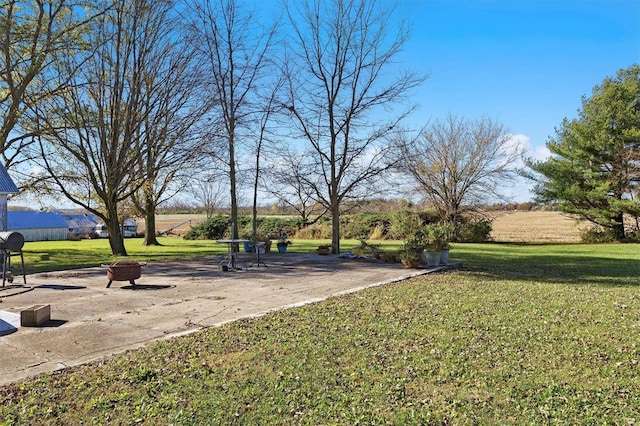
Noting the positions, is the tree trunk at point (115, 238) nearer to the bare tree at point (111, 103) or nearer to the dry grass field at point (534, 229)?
the bare tree at point (111, 103)

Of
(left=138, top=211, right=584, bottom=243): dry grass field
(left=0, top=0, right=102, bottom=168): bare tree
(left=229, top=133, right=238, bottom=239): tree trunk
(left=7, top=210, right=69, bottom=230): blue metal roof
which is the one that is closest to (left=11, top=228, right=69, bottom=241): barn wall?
(left=7, top=210, right=69, bottom=230): blue metal roof

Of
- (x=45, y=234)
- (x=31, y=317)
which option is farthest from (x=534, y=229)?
(x=45, y=234)

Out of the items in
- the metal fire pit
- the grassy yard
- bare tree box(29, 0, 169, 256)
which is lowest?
the grassy yard

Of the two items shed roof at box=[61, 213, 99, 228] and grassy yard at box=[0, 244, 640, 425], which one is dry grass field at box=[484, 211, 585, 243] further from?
shed roof at box=[61, 213, 99, 228]

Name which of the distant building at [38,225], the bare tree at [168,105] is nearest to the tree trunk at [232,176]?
the bare tree at [168,105]

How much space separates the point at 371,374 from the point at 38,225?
45.5 m

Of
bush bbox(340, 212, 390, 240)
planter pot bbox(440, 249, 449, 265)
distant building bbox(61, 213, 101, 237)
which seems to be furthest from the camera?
distant building bbox(61, 213, 101, 237)

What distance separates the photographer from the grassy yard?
2.97 meters

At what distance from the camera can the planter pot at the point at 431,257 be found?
12.2 metres

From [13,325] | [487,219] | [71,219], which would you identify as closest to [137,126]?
[13,325]

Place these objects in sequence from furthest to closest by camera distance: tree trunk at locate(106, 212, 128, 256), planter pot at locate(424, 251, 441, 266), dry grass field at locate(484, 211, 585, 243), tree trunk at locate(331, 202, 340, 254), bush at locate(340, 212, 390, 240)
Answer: bush at locate(340, 212, 390, 240) → dry grass field at locate(484, 211, 585, 243) → tree trunk at locate(106, 212, 128, 256) → tree trunk at locate(331, 202, 340, 254) → planter pot at locate(424, 251, 441, 266)

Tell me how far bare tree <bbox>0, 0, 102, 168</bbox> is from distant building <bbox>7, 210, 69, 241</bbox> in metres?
25.9

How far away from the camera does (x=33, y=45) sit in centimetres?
1496

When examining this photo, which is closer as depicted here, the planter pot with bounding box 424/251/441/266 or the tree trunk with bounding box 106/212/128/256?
the planter pot with bounding box 424/251/441/266
